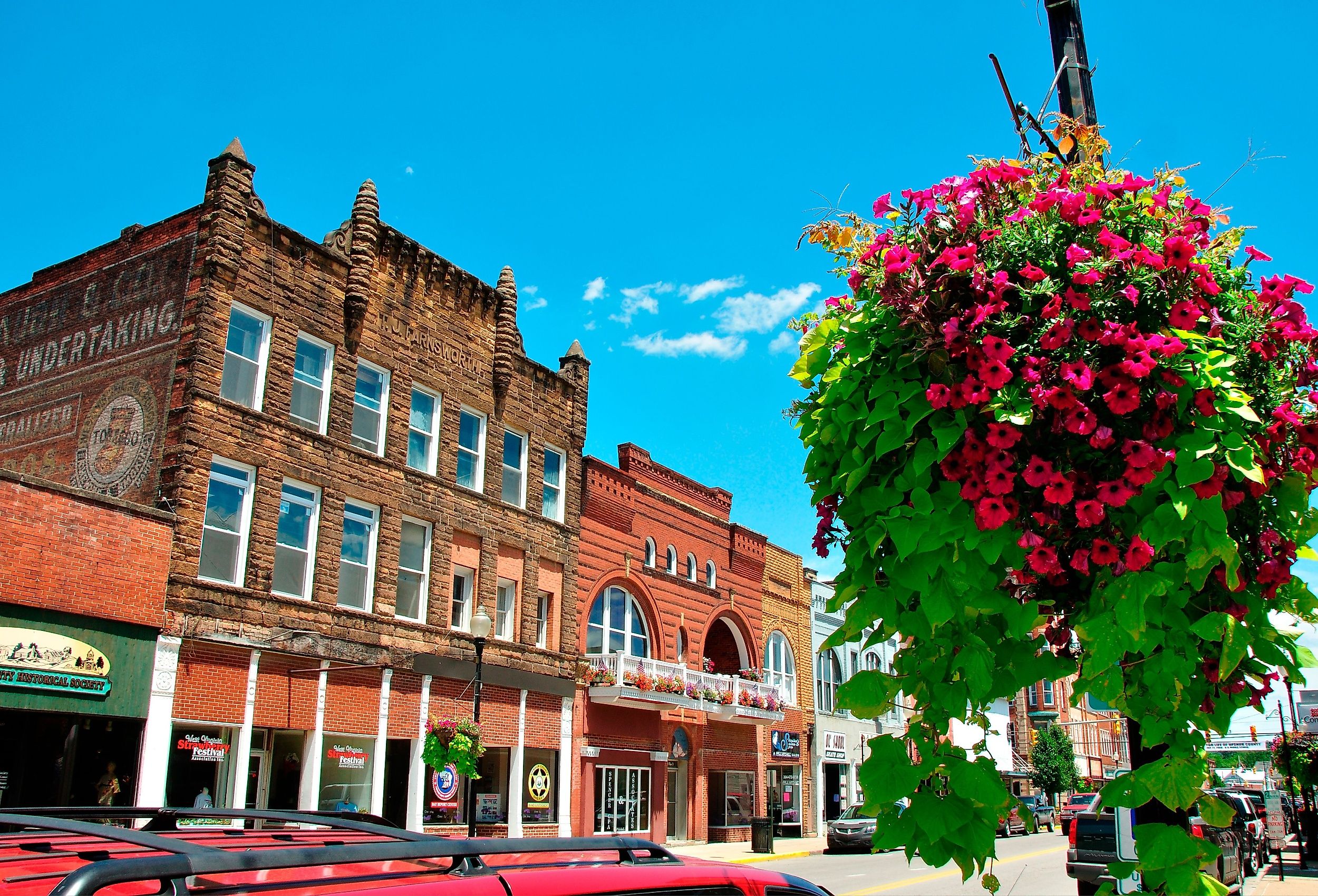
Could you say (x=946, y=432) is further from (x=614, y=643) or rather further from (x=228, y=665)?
(x=614, y=643)

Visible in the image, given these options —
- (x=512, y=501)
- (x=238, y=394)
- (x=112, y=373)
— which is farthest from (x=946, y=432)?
(x=512, y=501)

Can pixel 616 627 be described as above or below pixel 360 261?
below

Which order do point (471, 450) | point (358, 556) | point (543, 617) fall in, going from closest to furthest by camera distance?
point (358, 556)
point (471, 450)
point (543, 617)

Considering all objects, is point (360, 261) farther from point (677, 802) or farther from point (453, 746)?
point (677, 802)

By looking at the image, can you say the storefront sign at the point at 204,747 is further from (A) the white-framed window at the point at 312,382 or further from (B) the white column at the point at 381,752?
(A) the white-framed window at the point at 312,382

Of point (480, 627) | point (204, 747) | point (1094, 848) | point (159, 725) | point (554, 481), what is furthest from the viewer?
point (554, 481)

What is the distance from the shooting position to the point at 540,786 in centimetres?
2627

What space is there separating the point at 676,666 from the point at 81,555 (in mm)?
17311

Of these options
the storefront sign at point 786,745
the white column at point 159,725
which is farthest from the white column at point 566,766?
the storefront sign at point 786,745

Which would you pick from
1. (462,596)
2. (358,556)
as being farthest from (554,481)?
(358,556)

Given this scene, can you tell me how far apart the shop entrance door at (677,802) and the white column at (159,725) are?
1725cm

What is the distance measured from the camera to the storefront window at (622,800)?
2855 cm

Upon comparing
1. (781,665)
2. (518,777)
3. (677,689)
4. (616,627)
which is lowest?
(518,777)

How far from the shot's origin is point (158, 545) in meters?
18.2
